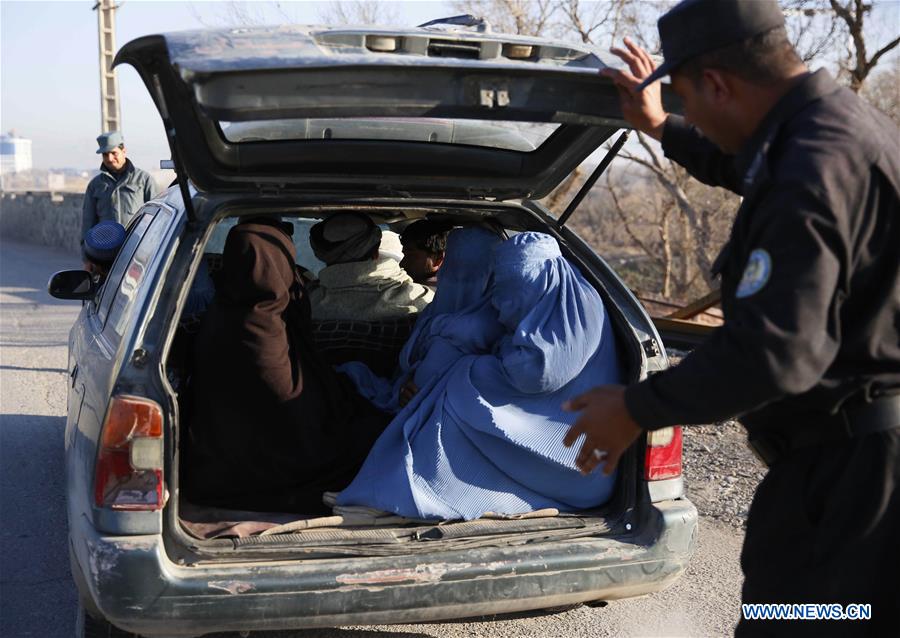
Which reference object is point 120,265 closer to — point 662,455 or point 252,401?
point 252,401

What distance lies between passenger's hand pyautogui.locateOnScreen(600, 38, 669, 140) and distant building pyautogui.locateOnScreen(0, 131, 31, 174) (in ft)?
402

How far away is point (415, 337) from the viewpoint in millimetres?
4082

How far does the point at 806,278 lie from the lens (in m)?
1.78

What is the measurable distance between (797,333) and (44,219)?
2396 centimetres

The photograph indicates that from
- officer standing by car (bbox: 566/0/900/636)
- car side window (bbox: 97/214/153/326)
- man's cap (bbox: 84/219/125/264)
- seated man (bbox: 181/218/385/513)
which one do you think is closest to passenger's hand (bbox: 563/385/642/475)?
officer standing by car (bbox: 566/0/900/636)

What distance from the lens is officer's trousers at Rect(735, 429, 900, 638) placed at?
1.95 metres

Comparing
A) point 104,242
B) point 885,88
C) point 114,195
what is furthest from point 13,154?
point 104,242

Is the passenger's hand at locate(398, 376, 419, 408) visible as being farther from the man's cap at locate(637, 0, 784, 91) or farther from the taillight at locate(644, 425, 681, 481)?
the man's cap at locate(637, 0, 784, 91)

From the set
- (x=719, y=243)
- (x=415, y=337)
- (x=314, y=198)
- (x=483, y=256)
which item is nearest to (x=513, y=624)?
(x=415, y=337)

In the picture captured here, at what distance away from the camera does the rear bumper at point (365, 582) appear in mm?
2771

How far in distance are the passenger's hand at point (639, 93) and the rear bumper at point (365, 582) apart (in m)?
1.31

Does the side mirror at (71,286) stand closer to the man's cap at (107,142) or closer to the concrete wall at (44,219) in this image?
the man's cap at (107,142)

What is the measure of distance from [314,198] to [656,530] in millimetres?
1699

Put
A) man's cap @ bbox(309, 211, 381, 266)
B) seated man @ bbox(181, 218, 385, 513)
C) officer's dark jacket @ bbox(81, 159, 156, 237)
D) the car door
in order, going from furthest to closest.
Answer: officer's dark jacket @ bbox(81, 159, 156, 237), man's cap @ bbox(309, 211, 381, 266), seated man @ bbox(181, 218, 385, 513), the car door
